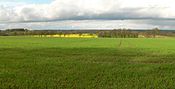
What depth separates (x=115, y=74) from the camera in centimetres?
1969

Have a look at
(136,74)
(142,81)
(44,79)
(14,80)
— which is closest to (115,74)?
(136,74)

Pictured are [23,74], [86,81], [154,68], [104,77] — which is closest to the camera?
[86,81]

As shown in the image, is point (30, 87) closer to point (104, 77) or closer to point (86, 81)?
point (86, 81)

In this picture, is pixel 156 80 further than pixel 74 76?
No

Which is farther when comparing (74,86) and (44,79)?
(44,79)

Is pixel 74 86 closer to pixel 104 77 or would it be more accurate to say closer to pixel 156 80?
pixel 104 77

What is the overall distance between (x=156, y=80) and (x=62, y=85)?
4.54 meters

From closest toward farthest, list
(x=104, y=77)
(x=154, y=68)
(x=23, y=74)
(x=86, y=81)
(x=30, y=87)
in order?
1. (x=30, y=87)
2. (x=86, y=81)
3. (x=104, y=77)
4. (x=23, y=74)
5. (x=154, y=68)

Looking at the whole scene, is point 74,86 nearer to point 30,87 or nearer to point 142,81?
point 30,87

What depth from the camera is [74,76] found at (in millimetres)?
18922

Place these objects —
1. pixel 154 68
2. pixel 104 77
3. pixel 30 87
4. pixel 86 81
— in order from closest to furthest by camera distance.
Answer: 1. pixel 30 87
2. pixel 86 81
3. pixel 104 77
4. pixel 154 68

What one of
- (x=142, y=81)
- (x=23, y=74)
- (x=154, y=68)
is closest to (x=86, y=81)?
(x=142, y=81)

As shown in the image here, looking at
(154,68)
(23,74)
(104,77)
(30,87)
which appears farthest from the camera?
(154,68)

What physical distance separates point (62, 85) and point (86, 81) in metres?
1.54
